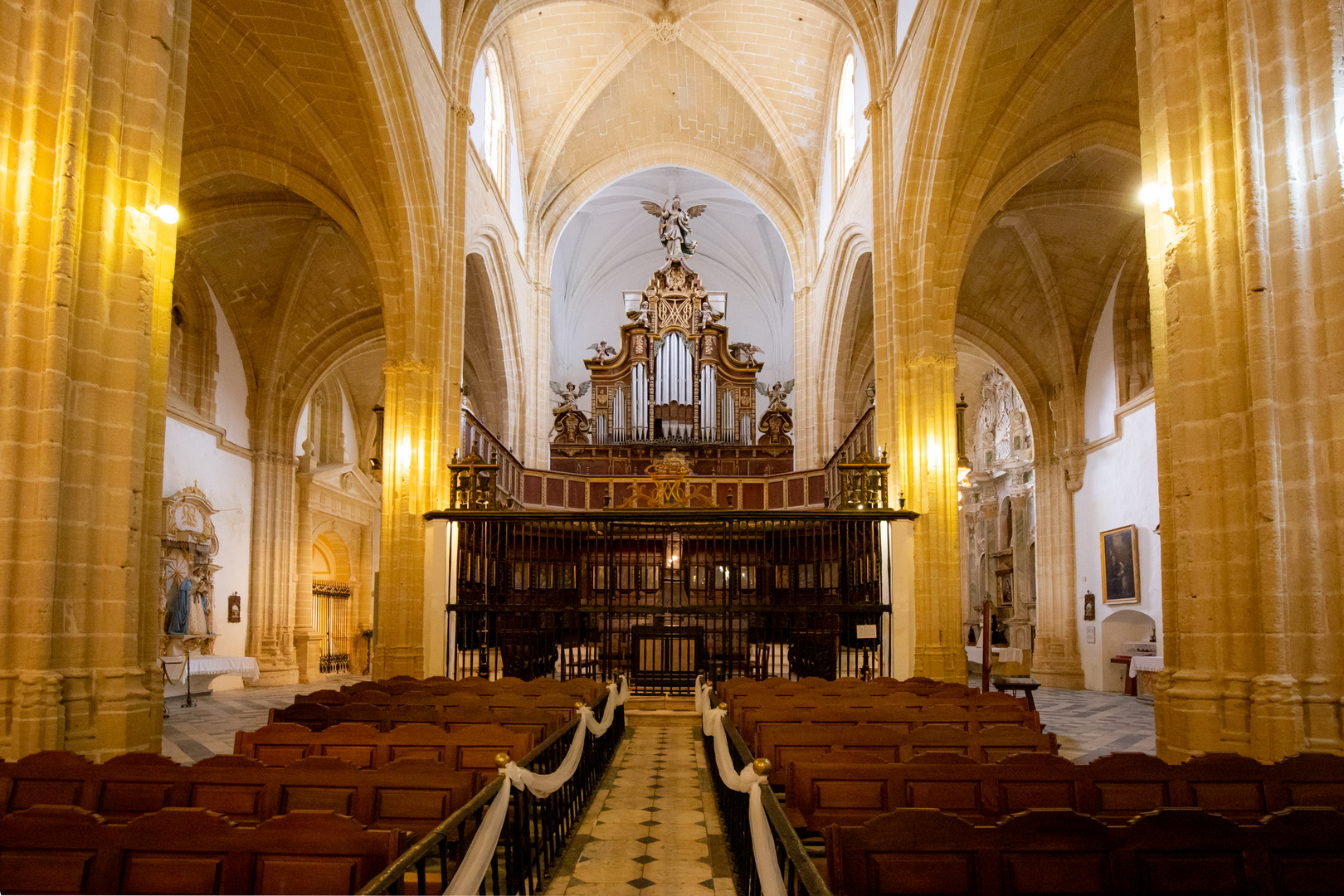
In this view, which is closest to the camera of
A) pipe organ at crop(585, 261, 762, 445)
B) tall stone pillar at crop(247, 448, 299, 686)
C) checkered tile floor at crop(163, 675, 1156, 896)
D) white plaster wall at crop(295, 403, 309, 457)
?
checkered tile floor at crop(163, 675, 1156, 896)

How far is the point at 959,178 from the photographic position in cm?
1308

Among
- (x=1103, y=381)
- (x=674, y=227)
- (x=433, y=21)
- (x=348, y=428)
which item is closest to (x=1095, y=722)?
(x=1103, y=381)

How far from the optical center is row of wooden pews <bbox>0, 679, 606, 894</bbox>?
2809 mm

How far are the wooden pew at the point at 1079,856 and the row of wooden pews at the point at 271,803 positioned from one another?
131cm

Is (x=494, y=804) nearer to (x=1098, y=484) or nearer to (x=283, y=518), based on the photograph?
(x=1098, y=484)

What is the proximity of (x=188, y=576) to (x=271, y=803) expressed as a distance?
538 inches

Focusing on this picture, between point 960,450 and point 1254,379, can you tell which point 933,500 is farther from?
point 1254,379

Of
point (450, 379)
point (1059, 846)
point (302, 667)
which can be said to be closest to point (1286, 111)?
point (1059, 846)

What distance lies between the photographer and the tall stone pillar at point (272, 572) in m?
18.3

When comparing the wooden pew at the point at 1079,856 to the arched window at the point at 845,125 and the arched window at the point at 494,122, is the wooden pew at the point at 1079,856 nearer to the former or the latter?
the arched window at the point at 845,125

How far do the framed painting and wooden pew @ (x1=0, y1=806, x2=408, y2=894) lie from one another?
14910mm

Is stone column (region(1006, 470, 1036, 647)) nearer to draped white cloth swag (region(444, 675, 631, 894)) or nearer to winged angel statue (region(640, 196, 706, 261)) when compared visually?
winged angel statue (region(640, 196, 706, 261))

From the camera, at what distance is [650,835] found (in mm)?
5797

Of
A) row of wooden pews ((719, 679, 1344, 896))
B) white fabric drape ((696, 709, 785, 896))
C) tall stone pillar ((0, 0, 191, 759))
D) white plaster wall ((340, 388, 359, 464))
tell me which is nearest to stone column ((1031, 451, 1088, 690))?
row of wooden pews ((719, 679, 1344, 896))
